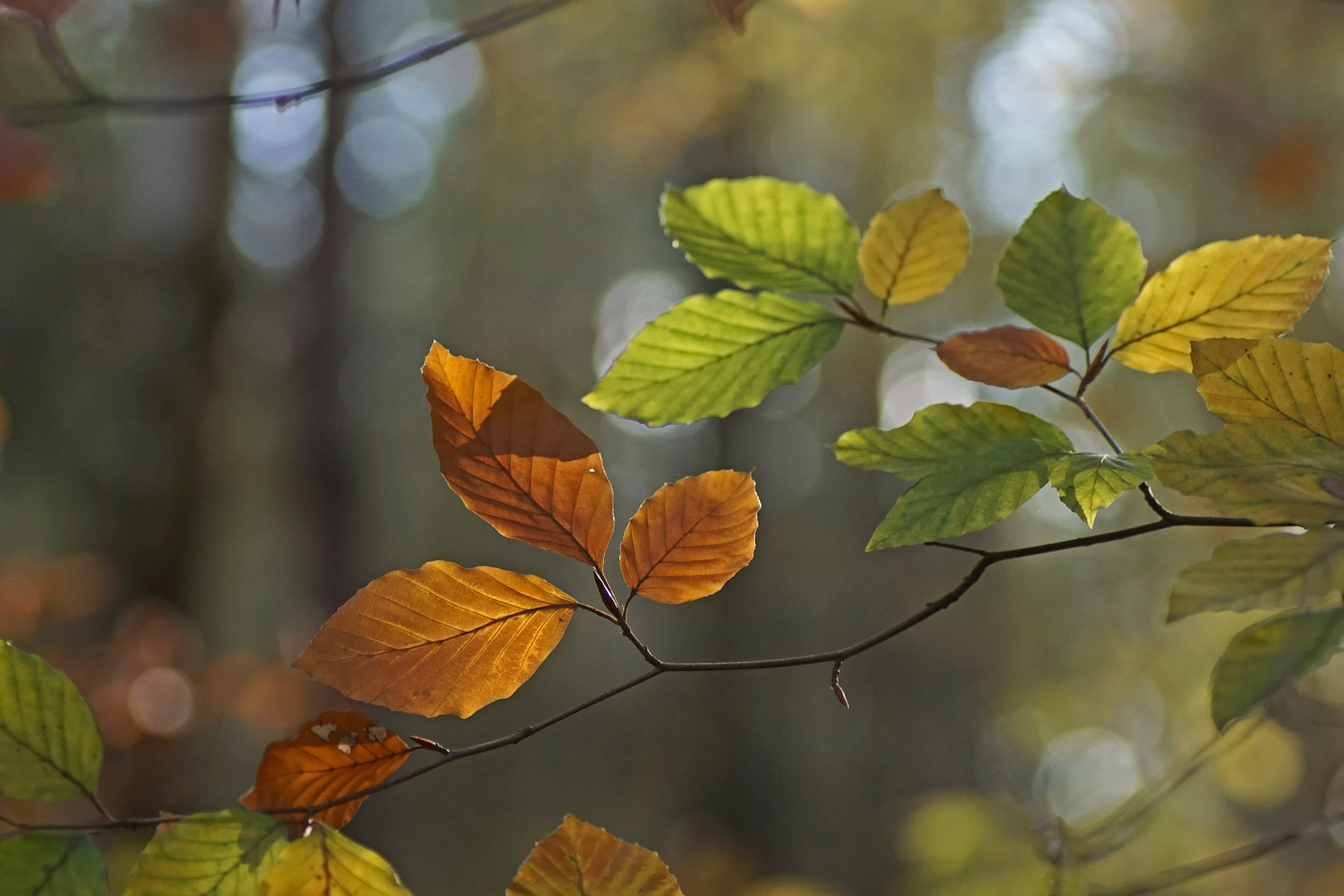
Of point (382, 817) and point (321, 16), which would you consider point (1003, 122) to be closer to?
point (321, 16)

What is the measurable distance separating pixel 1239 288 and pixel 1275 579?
20 cm

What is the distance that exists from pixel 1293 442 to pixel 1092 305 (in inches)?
4.9

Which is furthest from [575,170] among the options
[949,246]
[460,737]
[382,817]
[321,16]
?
[949,246]

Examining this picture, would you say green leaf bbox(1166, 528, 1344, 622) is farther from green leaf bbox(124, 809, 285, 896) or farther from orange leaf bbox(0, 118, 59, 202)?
orange leaf bbox(0, 118, 59, 202)

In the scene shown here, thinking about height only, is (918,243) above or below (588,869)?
above

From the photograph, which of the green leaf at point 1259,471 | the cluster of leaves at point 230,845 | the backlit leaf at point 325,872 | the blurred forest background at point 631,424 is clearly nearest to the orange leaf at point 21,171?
the blurred forest background at point 631,424

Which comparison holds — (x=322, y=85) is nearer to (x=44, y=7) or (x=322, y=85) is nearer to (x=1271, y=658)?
(x=44, y=7)

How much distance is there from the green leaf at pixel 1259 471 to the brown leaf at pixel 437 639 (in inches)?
10.0

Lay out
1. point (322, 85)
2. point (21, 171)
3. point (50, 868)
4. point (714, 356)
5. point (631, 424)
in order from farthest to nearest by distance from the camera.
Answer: point (631, 424)
point (21, 171)
point (322, 85)
point (714, 356)
point (50, 868)

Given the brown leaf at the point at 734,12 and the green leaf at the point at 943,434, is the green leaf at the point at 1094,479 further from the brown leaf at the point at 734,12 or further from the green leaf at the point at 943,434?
the brown leaf at the point at 734,12

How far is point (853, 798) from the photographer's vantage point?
610cm

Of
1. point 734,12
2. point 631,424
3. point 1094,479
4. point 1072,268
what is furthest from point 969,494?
point 631,424

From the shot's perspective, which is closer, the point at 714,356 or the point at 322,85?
the point at 714,356

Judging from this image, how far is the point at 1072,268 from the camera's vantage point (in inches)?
16.4
